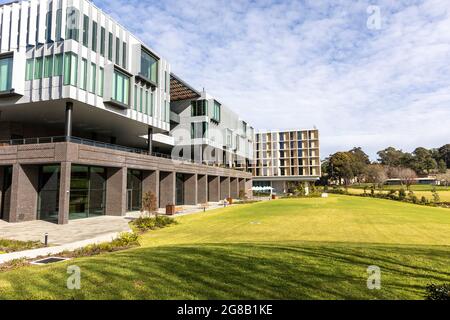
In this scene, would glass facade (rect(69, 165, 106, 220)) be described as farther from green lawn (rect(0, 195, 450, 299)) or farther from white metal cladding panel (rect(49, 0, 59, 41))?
green lawn (rect(0, 195, 450, 299))

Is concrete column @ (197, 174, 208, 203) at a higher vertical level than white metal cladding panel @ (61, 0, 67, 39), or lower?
lower

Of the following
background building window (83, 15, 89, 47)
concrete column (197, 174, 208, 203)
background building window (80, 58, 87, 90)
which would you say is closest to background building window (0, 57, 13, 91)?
background building window (80, 58, 87, 90)

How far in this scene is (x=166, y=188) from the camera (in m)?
41.6

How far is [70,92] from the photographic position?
25438mm

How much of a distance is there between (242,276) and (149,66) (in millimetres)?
33751

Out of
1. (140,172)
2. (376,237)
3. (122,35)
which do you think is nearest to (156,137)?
(140,172)

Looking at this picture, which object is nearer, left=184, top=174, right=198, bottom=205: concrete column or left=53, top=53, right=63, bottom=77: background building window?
left=53, top=53, right=63, bottom=77: background building window

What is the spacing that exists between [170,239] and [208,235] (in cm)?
257

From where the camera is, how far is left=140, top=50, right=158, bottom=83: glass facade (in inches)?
1390

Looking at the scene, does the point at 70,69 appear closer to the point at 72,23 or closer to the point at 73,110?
the point at 72,23

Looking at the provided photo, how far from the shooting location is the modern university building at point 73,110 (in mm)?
25953

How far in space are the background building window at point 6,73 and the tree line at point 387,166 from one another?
3977 inches

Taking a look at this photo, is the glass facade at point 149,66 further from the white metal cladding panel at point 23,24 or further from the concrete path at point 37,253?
the concrete path at point 37,253

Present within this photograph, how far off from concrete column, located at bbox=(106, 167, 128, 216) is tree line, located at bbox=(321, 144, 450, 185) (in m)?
90.6
